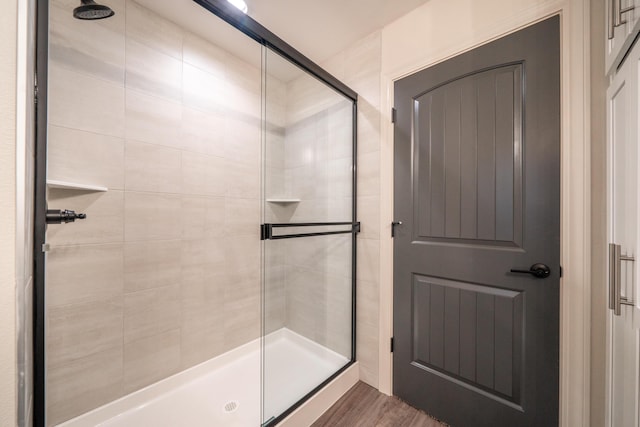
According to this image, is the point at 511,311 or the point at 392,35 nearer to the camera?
the point at 511,311

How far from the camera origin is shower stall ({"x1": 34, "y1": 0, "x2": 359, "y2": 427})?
49.4 inches

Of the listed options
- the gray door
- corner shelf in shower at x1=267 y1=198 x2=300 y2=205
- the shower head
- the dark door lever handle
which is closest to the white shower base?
the gray door

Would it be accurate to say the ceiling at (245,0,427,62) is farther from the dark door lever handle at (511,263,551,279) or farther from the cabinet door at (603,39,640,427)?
the dark door lever handle at (511,263,551,279)

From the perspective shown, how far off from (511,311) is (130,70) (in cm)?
247

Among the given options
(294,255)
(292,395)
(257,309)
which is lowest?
(292,395)

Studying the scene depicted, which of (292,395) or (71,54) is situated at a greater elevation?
(71,54)

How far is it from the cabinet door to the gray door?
0.59 ft

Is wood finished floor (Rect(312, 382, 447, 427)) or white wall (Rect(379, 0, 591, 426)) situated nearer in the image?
white wall (Rect(379, 0, 591, 426))

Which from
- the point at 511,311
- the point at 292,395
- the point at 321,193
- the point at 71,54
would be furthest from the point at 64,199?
the point at 511,311

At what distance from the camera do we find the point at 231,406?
1514 mm

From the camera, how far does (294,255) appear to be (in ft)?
4.73

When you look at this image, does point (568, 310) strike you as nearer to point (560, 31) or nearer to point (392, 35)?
point (560, 31)

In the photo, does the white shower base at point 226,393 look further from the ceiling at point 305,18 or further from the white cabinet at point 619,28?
the ceiling at point 305,18

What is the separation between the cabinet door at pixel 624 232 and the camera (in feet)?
2.45
